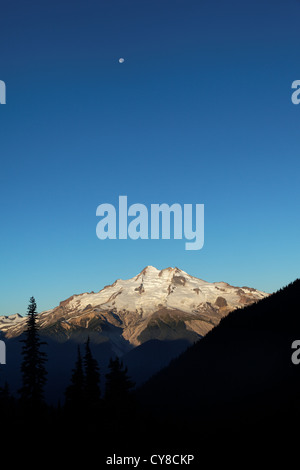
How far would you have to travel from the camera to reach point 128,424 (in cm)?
5459

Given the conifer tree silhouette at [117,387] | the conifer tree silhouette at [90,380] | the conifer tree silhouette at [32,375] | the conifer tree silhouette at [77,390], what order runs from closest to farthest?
the conifer tree silhouette at [32,375] → the conifer tree silhouette at [117,387] → the conifer tree silhouette at [77,390] → the conifer tree silhouette at [90,380]

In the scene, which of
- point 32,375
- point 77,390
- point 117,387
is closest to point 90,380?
point 77,390

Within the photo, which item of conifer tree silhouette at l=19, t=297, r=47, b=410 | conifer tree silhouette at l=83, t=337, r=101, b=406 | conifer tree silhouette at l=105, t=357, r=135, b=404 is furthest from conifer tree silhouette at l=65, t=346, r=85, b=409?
conifer tree silhouette at l=19, t=297, r=47, b=410

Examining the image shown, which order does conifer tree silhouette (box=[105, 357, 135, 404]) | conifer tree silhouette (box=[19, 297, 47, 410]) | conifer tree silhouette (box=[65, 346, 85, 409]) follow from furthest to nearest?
1. conifer tree silhouette (box=[65, 346, 85, 409])
2. conifer tree silhouette (box=[105, 357, 135, 404])
3. conifer tree silhouette (box=[19, 297, 47, 410])

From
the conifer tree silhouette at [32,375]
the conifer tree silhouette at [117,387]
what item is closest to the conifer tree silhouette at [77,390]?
the conifer tree silhouette at [117,387]

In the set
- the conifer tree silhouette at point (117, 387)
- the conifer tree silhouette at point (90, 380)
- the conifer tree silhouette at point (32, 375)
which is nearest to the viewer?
the conifer tree silhouette at point (32, 375)

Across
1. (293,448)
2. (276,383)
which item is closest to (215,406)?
(276,383)

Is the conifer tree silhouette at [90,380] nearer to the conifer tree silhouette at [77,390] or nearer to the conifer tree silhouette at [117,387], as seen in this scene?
the conifer tree silhouette at [77,390]

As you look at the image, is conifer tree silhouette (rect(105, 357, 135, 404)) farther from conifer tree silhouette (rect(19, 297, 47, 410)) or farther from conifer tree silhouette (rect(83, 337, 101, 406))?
conifer tree silhouette (rect(19, 297, 47, 410))

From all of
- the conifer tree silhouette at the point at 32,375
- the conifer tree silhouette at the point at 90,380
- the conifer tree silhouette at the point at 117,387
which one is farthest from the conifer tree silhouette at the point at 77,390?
the conifer tree silhouette at the point at 32,375

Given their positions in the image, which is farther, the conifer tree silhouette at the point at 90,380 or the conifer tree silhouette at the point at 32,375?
the conifer tree silhouette at the point at 90,380

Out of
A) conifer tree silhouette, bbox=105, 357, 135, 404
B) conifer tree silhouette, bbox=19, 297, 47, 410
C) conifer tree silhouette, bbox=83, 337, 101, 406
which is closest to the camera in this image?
conifer tree silhouette, bbox=19, 297, 47, 410

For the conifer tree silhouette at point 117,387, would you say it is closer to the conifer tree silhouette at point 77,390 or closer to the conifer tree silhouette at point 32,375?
the conifer tree silhouette at point 77,390
